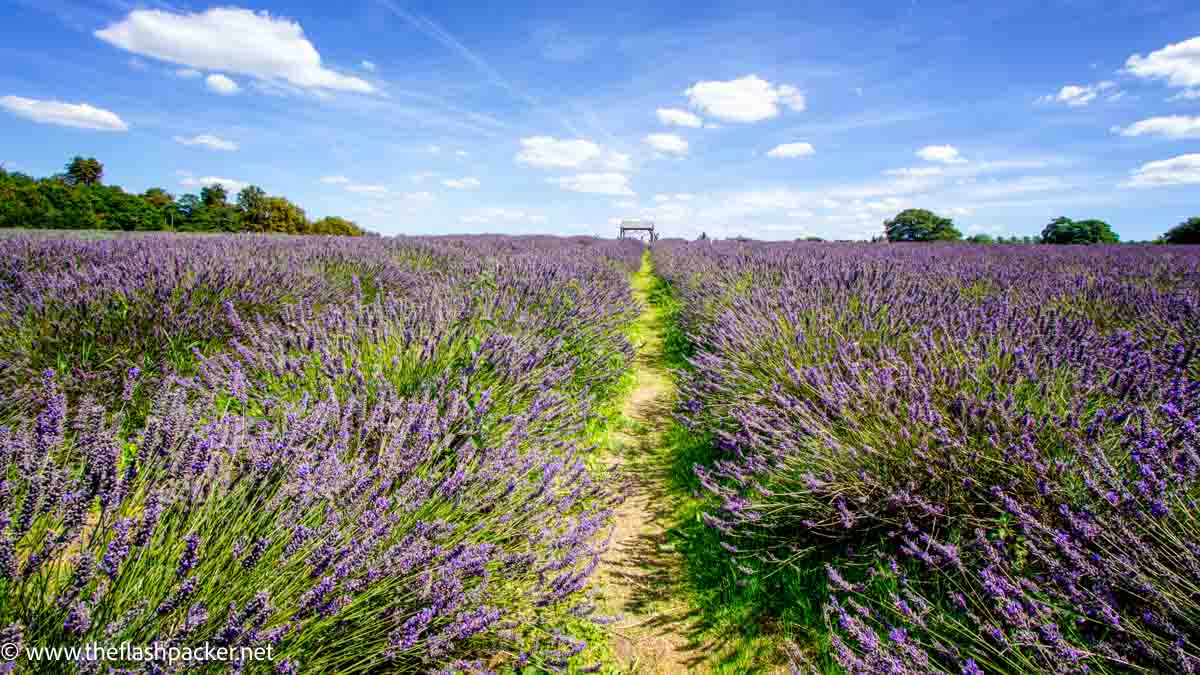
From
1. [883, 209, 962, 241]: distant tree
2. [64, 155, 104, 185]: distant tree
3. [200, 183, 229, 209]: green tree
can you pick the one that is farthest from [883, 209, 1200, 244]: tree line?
[64, 155, 104, 185]: distant tree

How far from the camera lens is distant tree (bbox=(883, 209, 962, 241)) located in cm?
3519

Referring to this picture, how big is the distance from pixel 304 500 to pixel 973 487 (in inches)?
78.0

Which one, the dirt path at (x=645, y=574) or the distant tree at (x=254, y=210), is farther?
Result: the distant tree at (x=254, y=210)

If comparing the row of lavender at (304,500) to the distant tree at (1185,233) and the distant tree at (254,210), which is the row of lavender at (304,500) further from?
the distant tree at (254,210)

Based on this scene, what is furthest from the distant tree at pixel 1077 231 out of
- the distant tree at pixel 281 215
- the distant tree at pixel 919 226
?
the distant tree at pixel 281 215

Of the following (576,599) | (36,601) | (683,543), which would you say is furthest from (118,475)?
(683,543)

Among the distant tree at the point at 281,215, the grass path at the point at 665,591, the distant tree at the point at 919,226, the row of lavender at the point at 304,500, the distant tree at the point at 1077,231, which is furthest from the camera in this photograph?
the distant tree at the point at 281,215

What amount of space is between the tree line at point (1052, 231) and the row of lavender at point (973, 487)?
2770 cm

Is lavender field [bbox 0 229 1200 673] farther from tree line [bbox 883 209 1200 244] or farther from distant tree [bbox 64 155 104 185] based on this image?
distant tree [bbox 64 155 104 185]

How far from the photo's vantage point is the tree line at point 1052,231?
79.1 feet

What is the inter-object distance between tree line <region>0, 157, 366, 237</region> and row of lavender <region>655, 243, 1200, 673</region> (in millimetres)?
33990

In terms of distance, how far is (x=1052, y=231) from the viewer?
29641 mm

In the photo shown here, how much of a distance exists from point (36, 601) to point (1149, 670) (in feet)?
6.98

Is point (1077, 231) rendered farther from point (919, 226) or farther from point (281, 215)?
point (281, 215)
